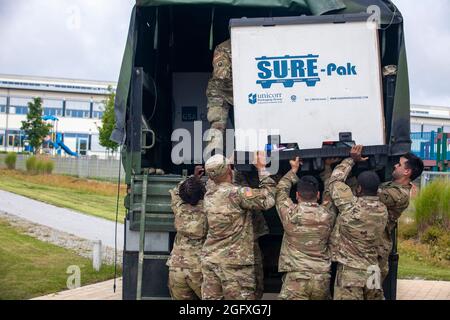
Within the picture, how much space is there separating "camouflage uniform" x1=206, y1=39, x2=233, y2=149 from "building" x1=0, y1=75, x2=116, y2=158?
45461mm

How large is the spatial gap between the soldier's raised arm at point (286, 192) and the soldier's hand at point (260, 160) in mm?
216

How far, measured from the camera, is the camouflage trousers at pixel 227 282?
520cm

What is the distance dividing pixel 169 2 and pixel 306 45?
1299 millimetres

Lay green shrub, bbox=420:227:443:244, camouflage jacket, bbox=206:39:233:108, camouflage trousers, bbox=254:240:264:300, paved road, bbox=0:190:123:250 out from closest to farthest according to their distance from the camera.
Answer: camouflage trousers, bbox=254:240:264:300
camouflage jacket, bbox=206:39:233:108
green shrub, bbox=420:227:443:244
paved road, bbox=0:190:123:250

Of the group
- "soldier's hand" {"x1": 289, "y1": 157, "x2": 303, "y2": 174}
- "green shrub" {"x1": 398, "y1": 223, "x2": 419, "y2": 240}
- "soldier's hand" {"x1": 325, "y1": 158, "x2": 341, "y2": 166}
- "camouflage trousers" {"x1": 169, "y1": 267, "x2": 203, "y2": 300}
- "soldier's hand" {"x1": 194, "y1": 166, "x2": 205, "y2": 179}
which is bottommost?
"green shrub" {"x1": 398, "y1": 223, "x2": 419, "y2": 240}

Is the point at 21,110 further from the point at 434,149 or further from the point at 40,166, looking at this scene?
the point at 434,149

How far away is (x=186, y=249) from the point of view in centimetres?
548

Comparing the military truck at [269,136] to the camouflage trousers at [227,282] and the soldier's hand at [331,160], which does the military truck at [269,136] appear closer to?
the soldier's hand at [331,160]

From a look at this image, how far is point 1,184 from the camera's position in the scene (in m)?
22.4

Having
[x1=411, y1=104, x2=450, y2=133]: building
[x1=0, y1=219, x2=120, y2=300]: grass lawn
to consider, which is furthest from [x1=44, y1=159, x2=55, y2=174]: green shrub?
[x1=411, y1=104, x2=450, y2=133]: building

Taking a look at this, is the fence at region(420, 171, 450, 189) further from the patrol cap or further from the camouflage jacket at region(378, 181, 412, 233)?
the patrol cap

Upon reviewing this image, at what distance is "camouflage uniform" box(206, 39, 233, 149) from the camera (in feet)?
19.7

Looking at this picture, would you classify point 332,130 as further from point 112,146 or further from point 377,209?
point 112,146

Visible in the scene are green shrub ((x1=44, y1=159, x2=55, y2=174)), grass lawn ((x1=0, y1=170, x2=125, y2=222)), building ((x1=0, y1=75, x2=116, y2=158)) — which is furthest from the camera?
building ((x1=0, y1=75, x2=116, y2=158))
